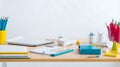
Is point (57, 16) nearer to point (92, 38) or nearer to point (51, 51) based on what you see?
point (92, 38)

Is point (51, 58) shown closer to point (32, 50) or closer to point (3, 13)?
point (32, 50)

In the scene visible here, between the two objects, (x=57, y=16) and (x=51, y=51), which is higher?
(x=57, y=16)

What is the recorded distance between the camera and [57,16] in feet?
7.61

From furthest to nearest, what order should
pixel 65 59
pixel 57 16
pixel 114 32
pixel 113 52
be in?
pixel 57 16 < pixel 114 32 < pixel 113 52 < pixel 65 59

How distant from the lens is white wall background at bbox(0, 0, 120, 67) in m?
2.29

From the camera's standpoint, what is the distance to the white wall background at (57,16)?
90.3 inches

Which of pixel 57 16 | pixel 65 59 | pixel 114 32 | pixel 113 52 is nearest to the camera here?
pixel 65 59

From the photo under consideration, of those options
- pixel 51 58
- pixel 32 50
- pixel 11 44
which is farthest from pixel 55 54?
pixel 11 44

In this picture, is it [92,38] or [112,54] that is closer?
[112,54]

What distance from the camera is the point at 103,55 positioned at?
1445 mm

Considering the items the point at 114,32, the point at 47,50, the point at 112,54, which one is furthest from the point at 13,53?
the point at 114,32

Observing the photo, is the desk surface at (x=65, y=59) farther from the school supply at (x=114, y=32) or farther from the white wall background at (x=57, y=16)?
the white wall background at (x=57, y=16)

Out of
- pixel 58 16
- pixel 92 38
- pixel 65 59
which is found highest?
pixel 58 16

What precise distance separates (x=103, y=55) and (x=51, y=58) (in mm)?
303
